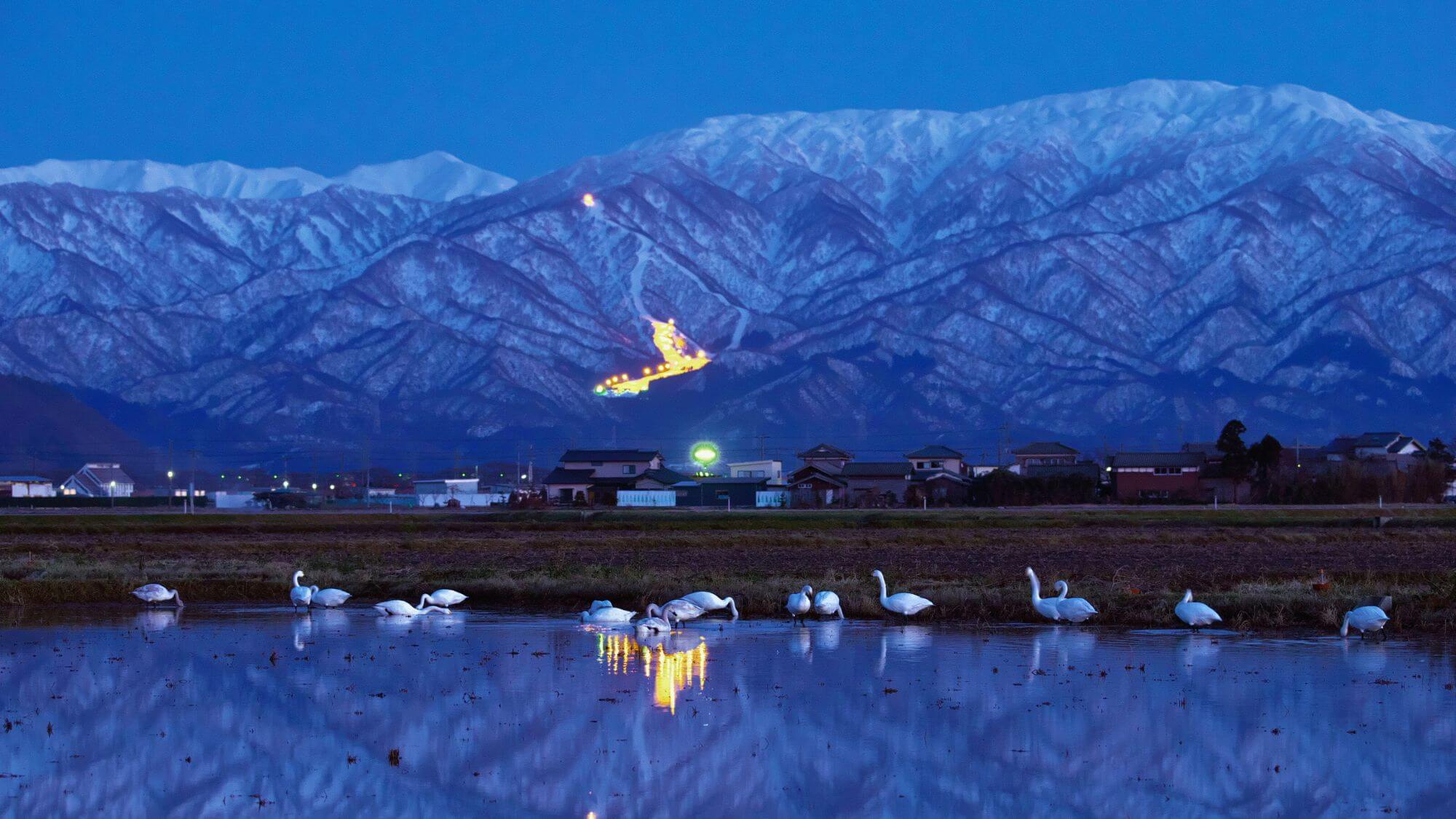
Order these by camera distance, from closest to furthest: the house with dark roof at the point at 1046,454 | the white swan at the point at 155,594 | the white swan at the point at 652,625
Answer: the white swan at the point at 652,625 < the white swan at the point at 155,594 < the house with dark roof at the point at 1046,454

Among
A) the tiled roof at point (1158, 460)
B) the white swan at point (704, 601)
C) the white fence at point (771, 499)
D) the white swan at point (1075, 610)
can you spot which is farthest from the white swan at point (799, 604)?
the tiled roof at point (1158, 460)

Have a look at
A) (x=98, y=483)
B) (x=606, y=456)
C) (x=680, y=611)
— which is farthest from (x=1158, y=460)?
(x=98, y=483)

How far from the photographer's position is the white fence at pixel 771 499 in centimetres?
8856

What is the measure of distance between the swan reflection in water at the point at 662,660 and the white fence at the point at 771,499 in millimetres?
65067

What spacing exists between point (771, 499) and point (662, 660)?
2696 inches

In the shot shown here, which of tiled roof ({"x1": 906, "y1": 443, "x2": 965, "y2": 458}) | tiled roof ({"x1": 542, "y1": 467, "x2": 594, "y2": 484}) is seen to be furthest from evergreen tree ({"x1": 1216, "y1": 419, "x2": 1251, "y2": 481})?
tiled roof ({"x1": 542, "y1": 467, "x2": 594, "y2": 484})

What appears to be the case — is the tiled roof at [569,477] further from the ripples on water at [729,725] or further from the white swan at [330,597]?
the ripples on water at [729,725]

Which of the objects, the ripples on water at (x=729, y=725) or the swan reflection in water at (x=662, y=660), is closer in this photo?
the ripples on water at (x=729, y=725)

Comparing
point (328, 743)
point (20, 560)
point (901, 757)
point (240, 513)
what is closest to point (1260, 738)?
point (901, 757)

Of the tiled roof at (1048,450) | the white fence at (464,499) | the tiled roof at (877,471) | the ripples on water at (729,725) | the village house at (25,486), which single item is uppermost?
the tiled roof at (1048,450)

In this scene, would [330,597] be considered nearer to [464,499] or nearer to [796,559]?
[796,559]

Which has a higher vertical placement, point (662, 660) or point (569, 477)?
point (569, 477)

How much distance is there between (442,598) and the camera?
2666 centimetres

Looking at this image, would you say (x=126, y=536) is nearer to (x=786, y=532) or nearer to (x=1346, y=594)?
(x=786, y=532)
